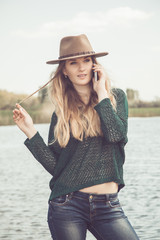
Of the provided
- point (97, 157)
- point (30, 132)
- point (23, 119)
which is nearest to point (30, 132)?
point (30, 132)

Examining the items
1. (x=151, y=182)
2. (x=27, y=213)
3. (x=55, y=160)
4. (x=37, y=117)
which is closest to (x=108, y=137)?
(x=55, y=160)

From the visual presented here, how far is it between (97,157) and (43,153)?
413 millimetres

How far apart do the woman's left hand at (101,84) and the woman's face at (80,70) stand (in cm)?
5

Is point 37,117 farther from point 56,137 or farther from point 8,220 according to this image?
point 56,137

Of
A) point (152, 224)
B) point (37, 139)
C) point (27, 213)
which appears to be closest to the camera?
point (37, 139)

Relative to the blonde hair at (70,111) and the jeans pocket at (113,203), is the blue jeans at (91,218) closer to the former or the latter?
the jeans pocket at (113,203)

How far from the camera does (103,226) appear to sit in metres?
3.01

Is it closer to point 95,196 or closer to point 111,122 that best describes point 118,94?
point 111,122

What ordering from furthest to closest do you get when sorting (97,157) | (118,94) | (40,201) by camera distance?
(40,201) < (118,94) < (97,157)

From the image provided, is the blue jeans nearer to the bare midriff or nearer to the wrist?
the bare midriff

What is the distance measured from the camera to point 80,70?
3.32 meters

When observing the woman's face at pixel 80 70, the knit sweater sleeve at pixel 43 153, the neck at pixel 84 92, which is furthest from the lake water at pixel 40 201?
the woman's face at pixel 80 70

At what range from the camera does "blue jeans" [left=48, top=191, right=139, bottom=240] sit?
2.98 metres

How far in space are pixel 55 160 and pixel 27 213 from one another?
485cm
